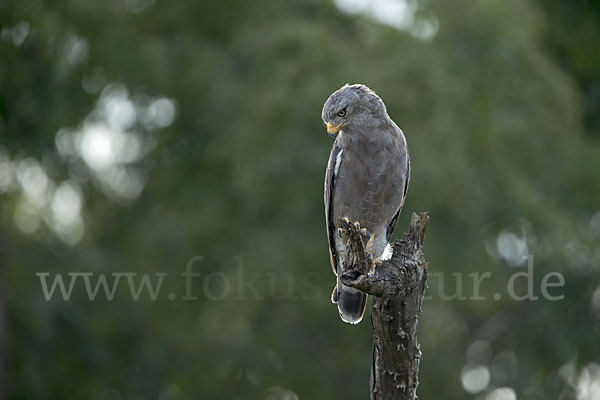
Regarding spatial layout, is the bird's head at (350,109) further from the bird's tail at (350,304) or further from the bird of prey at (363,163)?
the bird's tail at (350,304)

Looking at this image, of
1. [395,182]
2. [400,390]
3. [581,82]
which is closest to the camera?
[400,390]

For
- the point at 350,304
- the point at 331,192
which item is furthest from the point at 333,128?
the point at 350,304

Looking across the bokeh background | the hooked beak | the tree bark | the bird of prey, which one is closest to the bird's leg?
the tree bark

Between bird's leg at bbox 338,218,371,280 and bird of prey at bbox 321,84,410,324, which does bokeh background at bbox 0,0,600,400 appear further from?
bird's leg at bbox 338,218,371,280

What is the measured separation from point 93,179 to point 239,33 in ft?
8.88

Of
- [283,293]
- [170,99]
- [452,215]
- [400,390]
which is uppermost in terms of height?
[170,99]

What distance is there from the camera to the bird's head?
5781mm

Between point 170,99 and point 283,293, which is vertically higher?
point 170,99

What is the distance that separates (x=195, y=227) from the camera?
423 inches

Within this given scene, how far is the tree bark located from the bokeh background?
4152 mm

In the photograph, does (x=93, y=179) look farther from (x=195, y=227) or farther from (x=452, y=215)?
(x=452, y=215)

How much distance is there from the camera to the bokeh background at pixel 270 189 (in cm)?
965

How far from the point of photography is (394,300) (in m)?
4.75

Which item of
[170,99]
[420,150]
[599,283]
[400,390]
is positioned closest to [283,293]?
[420,150]
